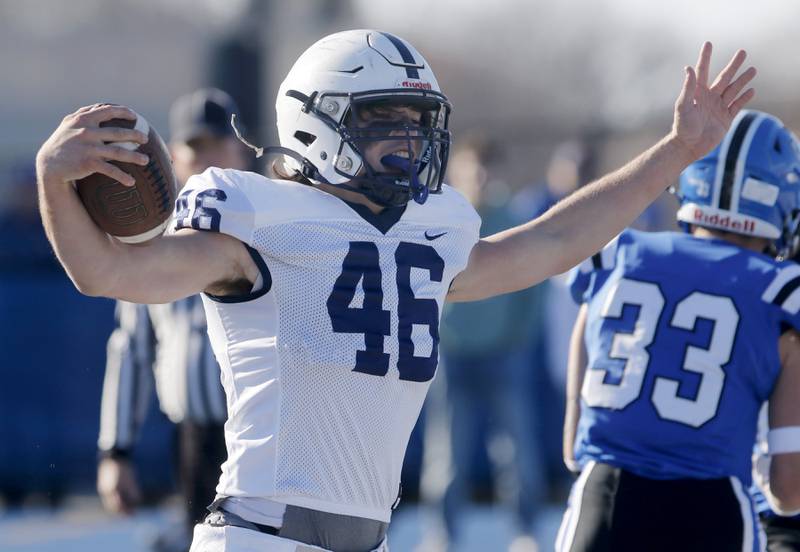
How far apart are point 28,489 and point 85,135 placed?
7224mm

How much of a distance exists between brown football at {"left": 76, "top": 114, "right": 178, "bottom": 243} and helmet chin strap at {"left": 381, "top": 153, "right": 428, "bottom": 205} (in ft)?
1.66

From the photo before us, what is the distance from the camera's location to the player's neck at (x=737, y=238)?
3803 millimetres

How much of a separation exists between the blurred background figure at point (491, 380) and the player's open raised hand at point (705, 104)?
4.28 m

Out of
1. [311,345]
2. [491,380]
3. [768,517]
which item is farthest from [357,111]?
[491,380]

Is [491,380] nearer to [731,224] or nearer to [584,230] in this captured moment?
[731,224]

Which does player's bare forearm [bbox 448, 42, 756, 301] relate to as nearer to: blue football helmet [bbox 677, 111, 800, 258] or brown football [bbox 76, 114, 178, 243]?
blue football helmet [bbox 677, 111, 800, 258]

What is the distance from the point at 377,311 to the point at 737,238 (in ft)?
4.34

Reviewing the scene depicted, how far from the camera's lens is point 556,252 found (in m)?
3.35

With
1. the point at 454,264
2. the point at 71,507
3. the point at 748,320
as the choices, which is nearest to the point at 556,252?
the point at 454,264

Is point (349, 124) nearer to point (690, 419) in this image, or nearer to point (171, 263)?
point (171, 263)

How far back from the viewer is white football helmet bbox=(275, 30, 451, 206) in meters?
3.05

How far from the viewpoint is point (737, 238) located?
12.5 ft

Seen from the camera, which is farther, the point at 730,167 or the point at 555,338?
the point at 555,338

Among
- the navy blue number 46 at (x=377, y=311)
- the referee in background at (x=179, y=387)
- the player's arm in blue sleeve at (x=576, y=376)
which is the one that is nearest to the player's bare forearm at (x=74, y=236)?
the navy blue number 46 at (x=377, y=311)
